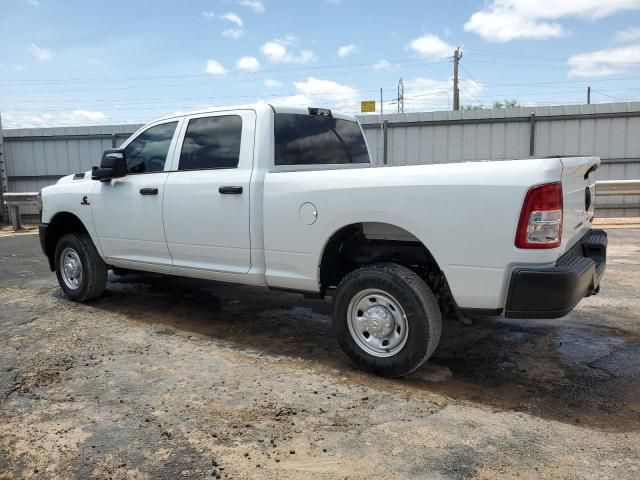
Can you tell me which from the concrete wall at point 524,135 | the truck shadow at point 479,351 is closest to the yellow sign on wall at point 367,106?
the concrete wall at point 524,135

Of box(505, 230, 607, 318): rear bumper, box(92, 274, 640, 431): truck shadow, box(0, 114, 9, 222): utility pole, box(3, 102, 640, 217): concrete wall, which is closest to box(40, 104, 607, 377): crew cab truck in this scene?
box(505, 230, 607, 318): rear bumper

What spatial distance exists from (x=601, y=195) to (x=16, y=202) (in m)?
14.7

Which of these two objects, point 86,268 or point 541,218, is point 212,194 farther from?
point 541,218

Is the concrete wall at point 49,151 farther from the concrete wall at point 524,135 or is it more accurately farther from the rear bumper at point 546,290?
the rear bumper at point 546,290

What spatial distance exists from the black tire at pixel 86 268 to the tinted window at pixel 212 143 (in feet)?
5.56

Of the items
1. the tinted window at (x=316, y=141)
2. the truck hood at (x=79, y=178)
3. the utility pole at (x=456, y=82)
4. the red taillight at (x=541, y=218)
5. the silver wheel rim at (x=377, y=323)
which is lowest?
the silver wheel rim at (x=377, y=323)

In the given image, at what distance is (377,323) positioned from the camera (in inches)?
147

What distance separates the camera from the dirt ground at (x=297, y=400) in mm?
2691

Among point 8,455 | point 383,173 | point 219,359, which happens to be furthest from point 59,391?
point 383,173

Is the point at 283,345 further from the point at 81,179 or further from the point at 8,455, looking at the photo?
the point at 81,179

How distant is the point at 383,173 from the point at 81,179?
3863 mm

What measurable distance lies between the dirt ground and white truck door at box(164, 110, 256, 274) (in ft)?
2.51

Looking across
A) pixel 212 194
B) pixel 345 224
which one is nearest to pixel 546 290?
pixel 345 224

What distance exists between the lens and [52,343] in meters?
4.60
